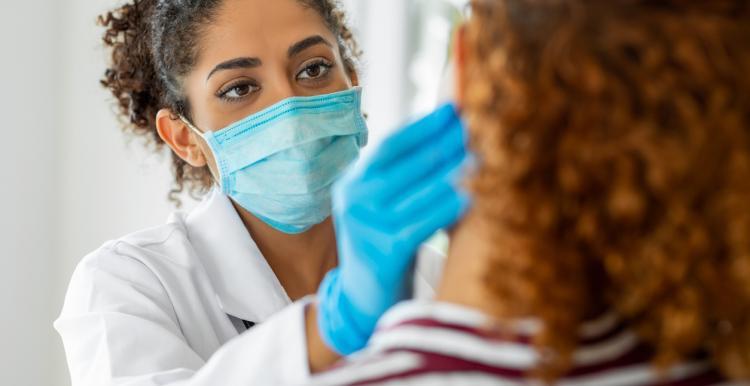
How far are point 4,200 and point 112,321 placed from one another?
1363 millimetres

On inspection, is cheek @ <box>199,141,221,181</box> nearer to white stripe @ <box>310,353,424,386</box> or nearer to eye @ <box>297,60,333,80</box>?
eye @ <box>297,60,333,80</box>

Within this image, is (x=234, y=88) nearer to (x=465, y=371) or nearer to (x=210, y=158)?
(x=210, y=158)

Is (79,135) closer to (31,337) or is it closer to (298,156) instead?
(31,337)

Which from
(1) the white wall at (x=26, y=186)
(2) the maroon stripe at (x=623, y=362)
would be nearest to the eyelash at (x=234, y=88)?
(2) the maroon stripe at (x=623, y=362)

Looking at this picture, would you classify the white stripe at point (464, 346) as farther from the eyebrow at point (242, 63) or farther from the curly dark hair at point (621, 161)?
the eyebrow at point (242, 63)

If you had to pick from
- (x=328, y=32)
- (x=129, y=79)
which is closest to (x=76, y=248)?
(x=129, y=79)

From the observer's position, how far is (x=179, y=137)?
6.23 feet

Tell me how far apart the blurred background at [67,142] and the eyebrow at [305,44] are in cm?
94

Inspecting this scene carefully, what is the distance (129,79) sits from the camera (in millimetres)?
1971

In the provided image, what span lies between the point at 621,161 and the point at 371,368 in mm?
296

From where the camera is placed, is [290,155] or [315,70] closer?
[290,155]

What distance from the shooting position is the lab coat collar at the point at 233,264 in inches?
66.9

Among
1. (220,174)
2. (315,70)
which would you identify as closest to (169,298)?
(220,174)

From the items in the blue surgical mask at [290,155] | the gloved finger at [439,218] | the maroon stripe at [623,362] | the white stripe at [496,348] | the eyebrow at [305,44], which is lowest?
the maroon stripe at [623,362]
